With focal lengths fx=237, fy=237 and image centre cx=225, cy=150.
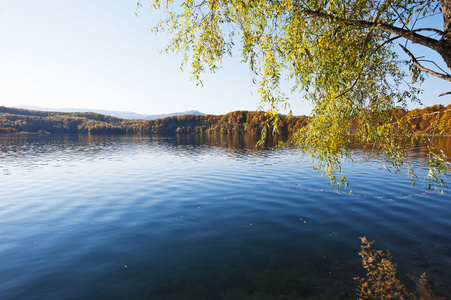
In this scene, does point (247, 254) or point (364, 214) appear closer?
point (247, 254)

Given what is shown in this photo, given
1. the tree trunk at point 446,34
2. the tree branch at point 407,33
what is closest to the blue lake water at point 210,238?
the tree trunk at point 446,34

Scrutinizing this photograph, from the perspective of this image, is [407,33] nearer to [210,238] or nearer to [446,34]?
[446,34]

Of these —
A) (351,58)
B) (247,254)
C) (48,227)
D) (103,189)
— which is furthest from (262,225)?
(103,189)

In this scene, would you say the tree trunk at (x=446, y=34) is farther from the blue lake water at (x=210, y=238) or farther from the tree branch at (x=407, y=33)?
the blue lake water at (x=210, y=238)

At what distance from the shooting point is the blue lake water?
8367 millimetres

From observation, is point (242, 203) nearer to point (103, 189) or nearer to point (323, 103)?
point (323, 103)

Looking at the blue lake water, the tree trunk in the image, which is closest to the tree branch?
the tree trunk

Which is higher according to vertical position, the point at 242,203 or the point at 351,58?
the point at 351,58

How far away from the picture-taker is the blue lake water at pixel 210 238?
8367mm

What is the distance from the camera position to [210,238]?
1209 centimetres

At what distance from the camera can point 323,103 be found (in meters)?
9.92

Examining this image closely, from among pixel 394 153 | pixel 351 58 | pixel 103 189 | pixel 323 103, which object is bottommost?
pixel 103 189

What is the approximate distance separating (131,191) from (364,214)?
18419 mm

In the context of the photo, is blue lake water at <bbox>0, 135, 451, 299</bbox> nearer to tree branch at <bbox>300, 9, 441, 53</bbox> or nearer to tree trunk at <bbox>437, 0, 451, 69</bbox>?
tree trunk at <bbox>437, 0, 451, 69</bbox>
